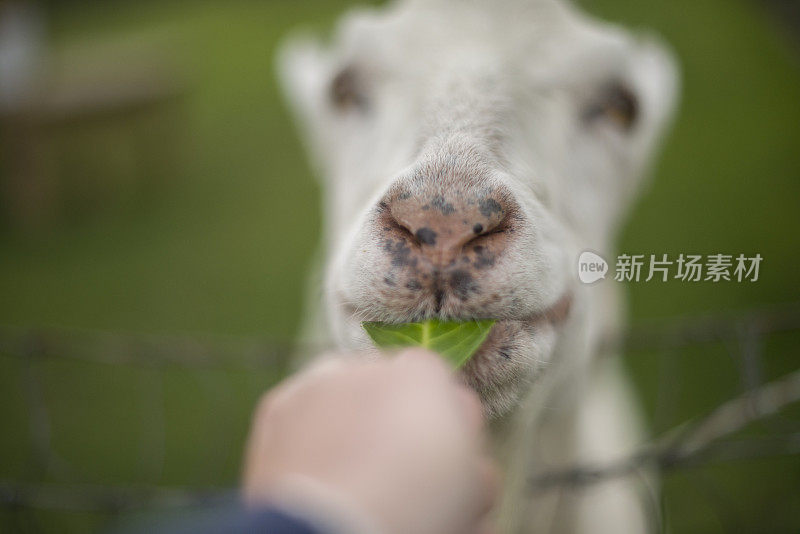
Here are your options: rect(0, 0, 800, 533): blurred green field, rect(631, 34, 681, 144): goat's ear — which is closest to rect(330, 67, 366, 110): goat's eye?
rect(631, 34, 681, 144): goat's ear

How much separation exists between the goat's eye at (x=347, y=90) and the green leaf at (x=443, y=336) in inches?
30.1

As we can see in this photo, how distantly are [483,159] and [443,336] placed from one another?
0.85ft

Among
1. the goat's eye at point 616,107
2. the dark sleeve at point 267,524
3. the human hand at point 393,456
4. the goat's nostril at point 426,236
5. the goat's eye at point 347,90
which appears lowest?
the dark sleeve at point 267,524

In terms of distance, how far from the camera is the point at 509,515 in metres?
1.13

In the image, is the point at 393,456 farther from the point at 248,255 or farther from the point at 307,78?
the point at 248,255

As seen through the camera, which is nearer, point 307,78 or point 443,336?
point 443,336

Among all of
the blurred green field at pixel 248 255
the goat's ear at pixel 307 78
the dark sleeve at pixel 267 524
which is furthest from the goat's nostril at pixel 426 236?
the blurred green field at pixel 248 255

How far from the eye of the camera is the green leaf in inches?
30.8

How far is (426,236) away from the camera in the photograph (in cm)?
79

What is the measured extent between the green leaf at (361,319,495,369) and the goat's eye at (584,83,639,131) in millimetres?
721

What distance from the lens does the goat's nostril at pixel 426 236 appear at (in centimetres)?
79

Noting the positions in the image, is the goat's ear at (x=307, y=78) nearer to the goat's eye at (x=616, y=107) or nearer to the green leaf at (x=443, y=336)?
the goat's eye at (x=616, y=107)

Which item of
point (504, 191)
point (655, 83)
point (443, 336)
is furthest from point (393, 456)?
point (655, 83)

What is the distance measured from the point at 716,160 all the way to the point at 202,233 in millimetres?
3574
